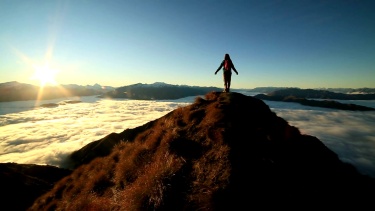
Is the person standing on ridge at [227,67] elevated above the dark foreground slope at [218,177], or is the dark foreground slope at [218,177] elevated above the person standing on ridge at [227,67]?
the person standing on ridge at [227,67]

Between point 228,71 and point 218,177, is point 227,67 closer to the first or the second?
point 228,71

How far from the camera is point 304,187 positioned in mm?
7520

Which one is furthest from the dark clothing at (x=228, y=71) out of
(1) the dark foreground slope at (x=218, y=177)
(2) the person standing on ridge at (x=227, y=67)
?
(1) the dark foreground slope at (x=218, y=177)

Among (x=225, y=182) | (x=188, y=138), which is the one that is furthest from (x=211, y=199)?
(x=188, y=138)

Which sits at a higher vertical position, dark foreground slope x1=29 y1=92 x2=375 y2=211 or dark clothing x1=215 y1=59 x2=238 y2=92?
dark clothing x1=215 y1=59 x2=238 y2=92

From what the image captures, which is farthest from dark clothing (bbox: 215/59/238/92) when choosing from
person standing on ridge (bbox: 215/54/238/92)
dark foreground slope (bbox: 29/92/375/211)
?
dark foreground slope (bbox: 29/92/375/211)

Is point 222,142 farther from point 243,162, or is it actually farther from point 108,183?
point 108,183

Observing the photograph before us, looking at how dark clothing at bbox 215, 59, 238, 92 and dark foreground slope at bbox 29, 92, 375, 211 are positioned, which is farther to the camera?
dark clothing at bbox 215, 59, 238, 92

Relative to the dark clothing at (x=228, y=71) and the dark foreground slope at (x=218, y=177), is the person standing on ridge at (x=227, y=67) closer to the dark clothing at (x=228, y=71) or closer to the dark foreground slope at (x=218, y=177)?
the dark clothing at (x=228, y=71)

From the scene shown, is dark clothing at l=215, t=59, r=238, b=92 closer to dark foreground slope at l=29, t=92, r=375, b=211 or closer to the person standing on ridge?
the person standing on ridge

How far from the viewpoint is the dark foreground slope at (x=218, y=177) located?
6453mm

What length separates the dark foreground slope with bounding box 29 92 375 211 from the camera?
645 cm

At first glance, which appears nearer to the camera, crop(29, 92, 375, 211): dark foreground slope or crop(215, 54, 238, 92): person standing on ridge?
crop(29, 92, 375, 211): dark foreground slope

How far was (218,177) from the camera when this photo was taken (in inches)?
272
